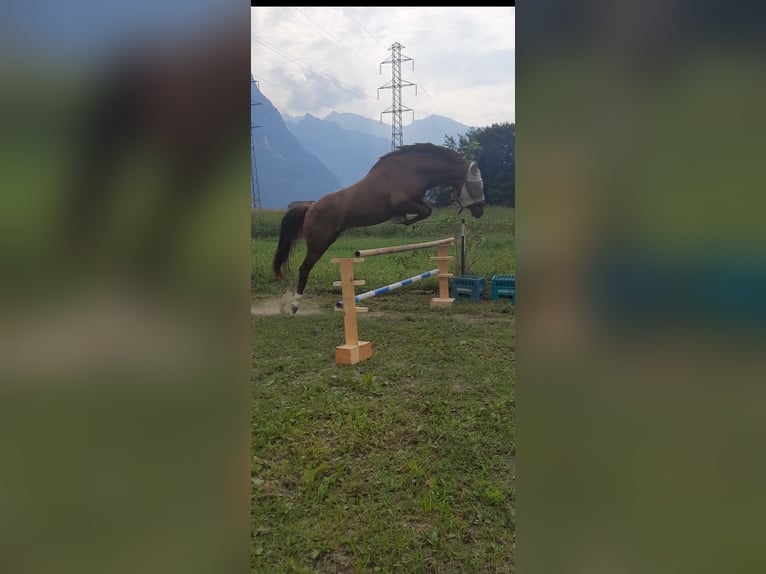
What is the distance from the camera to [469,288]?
6957 millimetres

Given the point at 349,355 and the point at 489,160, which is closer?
the point at 349,355

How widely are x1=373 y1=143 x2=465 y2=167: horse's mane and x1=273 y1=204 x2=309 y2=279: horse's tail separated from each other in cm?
117

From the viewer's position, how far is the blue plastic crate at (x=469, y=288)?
6898 millimetres

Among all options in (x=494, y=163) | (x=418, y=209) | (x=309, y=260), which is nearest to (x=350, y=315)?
(x=309, y=260)

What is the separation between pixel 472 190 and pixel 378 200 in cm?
134

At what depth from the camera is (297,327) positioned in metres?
5.84

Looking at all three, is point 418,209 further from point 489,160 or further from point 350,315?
point 350,315

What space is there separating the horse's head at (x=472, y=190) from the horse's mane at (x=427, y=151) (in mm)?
215

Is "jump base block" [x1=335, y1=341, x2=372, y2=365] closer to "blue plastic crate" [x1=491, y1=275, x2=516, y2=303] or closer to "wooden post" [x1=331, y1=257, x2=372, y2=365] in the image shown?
"wooden post" [x1=331, y1=257, x2=372, y2=365]
